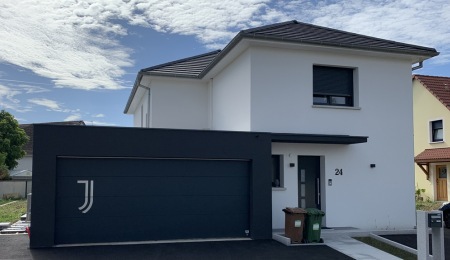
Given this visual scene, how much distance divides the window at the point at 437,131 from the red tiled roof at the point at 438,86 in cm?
135

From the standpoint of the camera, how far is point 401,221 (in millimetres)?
14477

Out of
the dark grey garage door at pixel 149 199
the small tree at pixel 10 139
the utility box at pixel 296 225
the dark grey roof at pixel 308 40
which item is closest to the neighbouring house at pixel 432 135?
the dark grey roof at pixel 308 40

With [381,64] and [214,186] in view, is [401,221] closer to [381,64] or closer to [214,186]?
[381,64]

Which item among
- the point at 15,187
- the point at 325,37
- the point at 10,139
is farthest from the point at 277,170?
the point at 10,139

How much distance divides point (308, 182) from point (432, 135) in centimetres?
1564

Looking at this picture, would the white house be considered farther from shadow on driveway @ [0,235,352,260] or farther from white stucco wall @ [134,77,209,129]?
white stucco wall @ [134,77,209,129]

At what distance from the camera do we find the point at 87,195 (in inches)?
460

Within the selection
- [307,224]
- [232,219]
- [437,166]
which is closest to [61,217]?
[232,219]

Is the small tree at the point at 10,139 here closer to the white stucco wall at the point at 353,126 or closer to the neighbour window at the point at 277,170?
the neighbour window at the point at 277,170

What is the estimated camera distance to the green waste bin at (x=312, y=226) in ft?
39.5

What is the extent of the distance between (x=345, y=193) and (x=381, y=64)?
14.3ft

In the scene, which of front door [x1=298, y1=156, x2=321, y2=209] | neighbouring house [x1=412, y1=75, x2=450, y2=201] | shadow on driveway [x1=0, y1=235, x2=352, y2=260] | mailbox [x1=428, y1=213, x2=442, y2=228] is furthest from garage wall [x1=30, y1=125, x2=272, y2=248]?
neighbouring house [x1=412, y1=75, x2=450, y2=201]

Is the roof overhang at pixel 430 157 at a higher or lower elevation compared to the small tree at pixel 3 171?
higher

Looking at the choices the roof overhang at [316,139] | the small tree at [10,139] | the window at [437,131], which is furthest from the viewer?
the small tree at [10,139]
